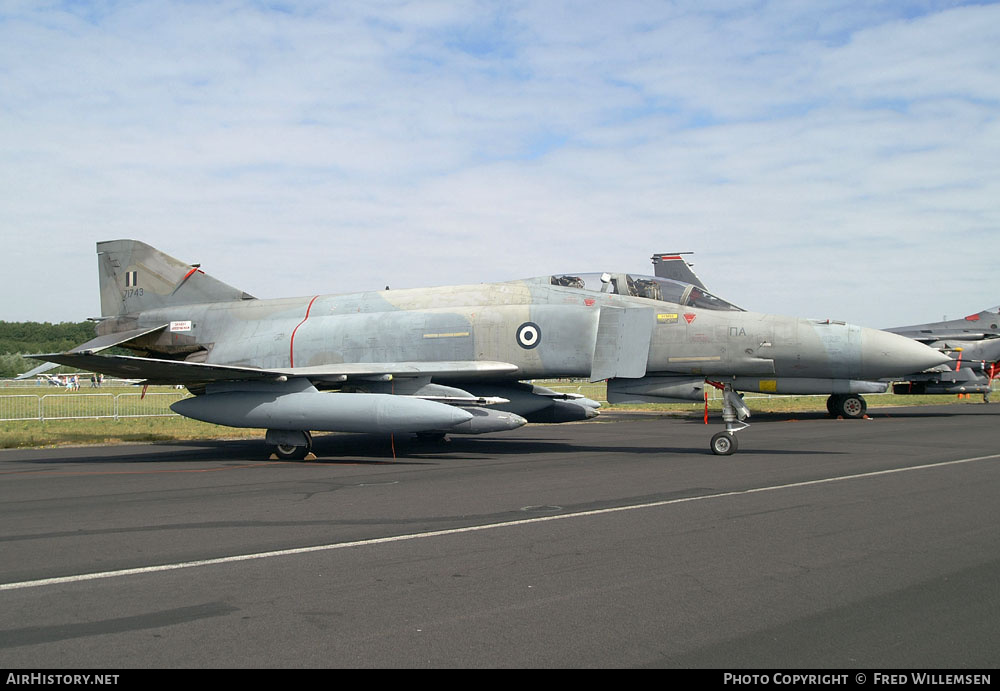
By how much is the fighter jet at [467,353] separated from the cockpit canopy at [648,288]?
0.03 m

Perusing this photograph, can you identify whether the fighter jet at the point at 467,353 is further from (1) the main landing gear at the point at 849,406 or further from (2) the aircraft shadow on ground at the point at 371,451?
(1) the main landing gear at the point at 849,406

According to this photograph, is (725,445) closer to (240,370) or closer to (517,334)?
(517,334)

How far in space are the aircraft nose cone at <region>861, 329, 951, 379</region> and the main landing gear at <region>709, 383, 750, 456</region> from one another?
197 cm

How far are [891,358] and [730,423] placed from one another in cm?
267

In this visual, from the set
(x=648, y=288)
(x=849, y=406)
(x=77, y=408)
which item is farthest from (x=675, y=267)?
(x=77, y=408)

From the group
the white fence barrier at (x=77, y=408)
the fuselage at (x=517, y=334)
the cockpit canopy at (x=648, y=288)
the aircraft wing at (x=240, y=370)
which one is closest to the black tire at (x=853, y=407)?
the fuselage at (x=517, y=334)

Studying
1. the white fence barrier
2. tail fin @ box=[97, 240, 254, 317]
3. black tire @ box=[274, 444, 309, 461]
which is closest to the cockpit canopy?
black tire @ box=[274, 444, 309, 461]

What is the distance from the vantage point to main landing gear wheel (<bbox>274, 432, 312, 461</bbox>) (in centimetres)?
1289

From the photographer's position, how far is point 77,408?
2494cm

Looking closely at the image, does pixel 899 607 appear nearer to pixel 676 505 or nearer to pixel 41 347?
pixel 676 505

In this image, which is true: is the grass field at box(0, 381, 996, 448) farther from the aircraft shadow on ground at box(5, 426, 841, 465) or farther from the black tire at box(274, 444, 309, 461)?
the black tire at box(274, 444, 309, 461)

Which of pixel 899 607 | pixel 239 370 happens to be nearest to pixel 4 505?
pixel 239 370
